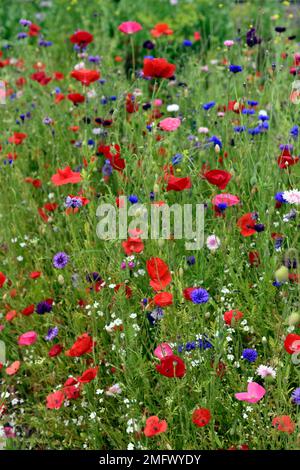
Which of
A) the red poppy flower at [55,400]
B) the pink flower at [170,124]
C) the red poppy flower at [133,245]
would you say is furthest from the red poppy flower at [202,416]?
the pink flower at [170,124]

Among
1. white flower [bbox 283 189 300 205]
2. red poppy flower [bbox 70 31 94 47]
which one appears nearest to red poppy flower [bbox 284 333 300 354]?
white flower [bbox 283 189 300 205]

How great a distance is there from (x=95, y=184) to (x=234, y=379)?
1.24 metres

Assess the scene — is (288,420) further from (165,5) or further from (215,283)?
(165,5)

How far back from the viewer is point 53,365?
2.21m

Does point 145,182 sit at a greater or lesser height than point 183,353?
Answer: greater

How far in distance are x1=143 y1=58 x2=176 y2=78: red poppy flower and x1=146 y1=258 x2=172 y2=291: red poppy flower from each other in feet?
2.58

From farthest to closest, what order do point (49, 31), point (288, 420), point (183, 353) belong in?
point (49, 31) → point (183, 353) → point (288, 420)

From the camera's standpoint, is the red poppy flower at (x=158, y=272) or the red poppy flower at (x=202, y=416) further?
the red poppy flower at (x=158, y=272)

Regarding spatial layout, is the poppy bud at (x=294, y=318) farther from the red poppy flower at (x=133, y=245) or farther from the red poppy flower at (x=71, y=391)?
the red poppy flower at (x=71, y=391)

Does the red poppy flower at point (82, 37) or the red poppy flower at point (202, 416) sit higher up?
the red poppy flower at point (82, 37)

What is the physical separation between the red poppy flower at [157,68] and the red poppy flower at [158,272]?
31.0 inches

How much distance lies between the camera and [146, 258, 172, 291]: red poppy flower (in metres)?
1.86

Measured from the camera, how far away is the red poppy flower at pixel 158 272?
1861 mm
